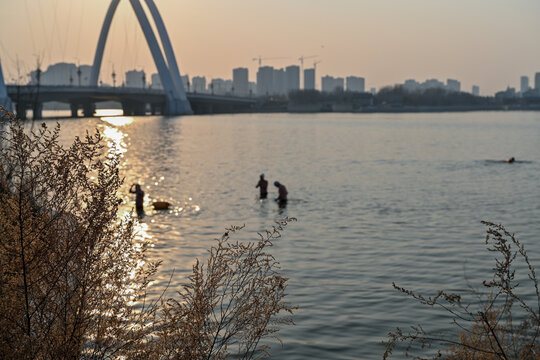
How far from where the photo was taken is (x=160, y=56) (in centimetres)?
15825

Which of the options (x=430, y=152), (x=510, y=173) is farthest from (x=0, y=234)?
(x=430, y=152)

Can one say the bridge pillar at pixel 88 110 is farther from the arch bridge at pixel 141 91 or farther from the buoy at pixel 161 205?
the buoy at pixel 161 205

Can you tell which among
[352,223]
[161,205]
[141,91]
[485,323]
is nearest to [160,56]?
[141,91]

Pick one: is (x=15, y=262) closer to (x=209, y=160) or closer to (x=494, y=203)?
(x=494, y=203)

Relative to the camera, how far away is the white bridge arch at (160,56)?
148875mm

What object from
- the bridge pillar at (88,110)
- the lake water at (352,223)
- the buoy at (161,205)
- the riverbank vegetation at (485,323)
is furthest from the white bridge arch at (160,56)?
the riverbank vegetation at (485,323)

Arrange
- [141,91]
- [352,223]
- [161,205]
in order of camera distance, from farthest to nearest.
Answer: [141,91] → [161,205] → [352,223]

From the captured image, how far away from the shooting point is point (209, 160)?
210 feet

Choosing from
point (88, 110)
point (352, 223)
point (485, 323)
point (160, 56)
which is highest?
point (160, 56)

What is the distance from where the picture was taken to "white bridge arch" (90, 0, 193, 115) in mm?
148875

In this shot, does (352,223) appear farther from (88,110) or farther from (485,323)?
(88,110)

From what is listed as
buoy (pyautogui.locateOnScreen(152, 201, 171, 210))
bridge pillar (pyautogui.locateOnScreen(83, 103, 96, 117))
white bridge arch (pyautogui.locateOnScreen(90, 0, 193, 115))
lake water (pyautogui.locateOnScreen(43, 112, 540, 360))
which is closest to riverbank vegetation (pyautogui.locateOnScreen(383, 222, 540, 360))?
lake water (pyautogui.locateOnScreen(43, 112, 540, 360))

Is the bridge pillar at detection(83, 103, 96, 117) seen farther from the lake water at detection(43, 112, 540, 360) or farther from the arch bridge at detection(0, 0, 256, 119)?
the lake water at detection(43, 112, 540, 360)

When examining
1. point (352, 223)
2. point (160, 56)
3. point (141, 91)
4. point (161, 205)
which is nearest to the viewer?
point (352, 223)
